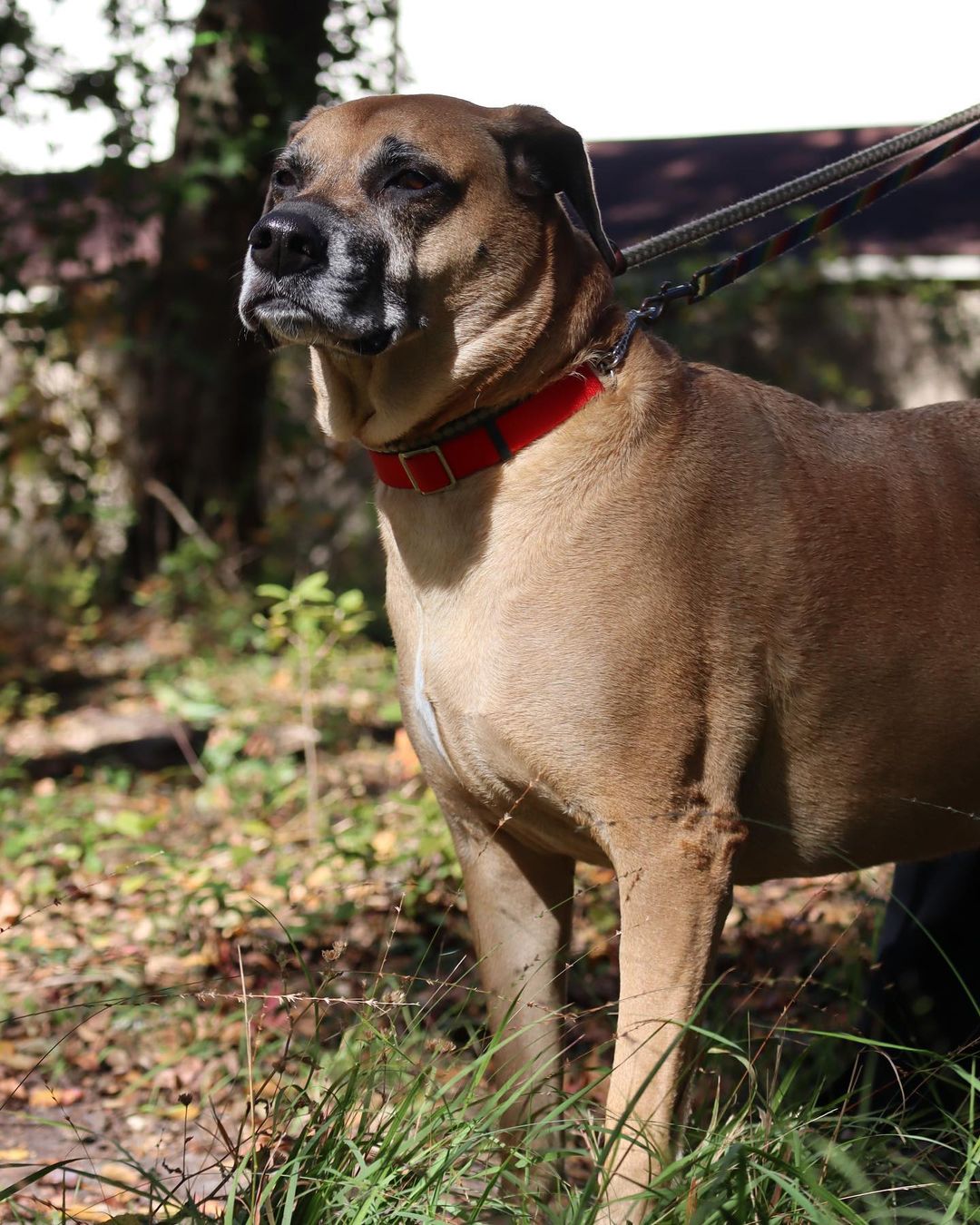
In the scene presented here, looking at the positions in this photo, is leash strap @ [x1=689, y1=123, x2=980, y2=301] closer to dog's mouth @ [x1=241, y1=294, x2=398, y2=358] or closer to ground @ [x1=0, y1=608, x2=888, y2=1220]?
dog's mouth @ [x1=241, y1=294, x2=398, y2=358]

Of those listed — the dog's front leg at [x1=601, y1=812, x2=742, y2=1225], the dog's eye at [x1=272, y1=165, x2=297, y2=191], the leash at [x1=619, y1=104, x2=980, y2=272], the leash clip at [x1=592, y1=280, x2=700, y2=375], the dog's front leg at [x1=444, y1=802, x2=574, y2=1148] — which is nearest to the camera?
the dog's front leg at [x1=601, y1=812, x2=742, y2=1225]

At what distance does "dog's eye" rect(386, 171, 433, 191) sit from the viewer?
2.80 m

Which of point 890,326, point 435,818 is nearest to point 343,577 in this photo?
→ point 435,818

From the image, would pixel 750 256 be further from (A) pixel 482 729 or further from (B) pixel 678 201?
(B) pixel 678 201

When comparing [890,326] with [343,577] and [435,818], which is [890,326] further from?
[435,818]

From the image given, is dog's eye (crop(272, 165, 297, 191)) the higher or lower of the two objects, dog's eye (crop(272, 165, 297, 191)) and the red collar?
the higher

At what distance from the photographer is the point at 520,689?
256 centimetres

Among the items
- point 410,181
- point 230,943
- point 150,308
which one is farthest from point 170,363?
point 410,181

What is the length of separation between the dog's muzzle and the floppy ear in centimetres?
37

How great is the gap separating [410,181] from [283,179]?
0.42 metres

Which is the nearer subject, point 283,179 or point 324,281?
point 324,281

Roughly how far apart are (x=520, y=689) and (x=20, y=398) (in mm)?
8035

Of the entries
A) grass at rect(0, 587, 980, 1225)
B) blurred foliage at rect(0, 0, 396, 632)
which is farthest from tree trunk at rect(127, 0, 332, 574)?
grass at rect(0, 587, 980, 1225)

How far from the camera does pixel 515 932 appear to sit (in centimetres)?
300
